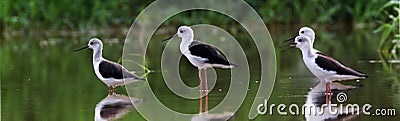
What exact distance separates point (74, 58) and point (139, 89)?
5668 millimetres

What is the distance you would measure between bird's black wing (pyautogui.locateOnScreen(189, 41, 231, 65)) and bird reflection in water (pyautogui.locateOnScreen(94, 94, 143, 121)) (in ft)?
2.34

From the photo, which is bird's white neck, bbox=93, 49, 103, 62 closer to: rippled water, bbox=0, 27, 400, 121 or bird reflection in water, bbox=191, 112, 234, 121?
rippled water, bbox=0, 27, 400, 121

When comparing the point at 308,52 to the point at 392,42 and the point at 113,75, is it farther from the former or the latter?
the point at 392,42

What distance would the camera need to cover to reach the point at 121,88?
1060 centimetres

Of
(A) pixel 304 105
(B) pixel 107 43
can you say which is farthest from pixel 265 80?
(B) pixel 107 43

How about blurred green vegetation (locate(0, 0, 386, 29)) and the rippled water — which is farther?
blurred green vegetation (locate(0, 0, 386, 29))

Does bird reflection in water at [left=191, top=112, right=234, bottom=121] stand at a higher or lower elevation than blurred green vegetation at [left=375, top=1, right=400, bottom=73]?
lower

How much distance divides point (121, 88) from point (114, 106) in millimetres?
1583

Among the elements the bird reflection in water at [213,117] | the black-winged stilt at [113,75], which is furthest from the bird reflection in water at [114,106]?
the bird reflection in water at [213,117]

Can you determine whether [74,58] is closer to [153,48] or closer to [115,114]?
[153,48]

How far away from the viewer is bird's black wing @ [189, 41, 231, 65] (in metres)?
9.46

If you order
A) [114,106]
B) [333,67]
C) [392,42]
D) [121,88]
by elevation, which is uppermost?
[392,42]

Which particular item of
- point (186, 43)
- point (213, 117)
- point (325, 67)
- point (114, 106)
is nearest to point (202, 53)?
point (186, 43)

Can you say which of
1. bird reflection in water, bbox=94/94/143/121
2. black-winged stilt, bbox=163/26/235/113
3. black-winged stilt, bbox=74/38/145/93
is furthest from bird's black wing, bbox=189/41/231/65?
bird reflection in water, bbox=94/94/143/121
